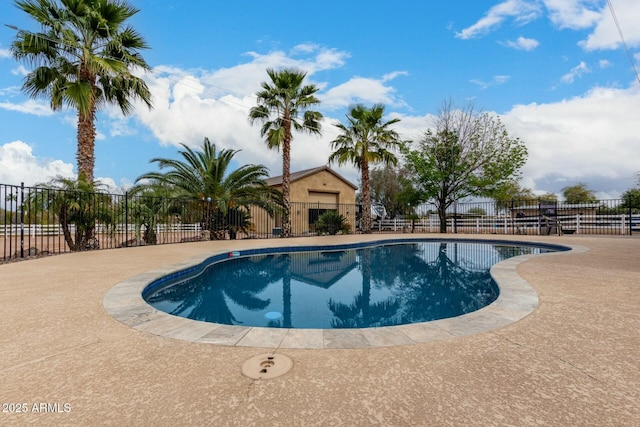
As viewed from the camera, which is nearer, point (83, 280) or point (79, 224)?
point (83, 280)

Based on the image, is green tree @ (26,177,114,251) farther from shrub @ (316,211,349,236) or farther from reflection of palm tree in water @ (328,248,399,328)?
shrub @ (316,211,349,236)

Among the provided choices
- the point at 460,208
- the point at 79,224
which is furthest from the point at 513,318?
the point at 460,208

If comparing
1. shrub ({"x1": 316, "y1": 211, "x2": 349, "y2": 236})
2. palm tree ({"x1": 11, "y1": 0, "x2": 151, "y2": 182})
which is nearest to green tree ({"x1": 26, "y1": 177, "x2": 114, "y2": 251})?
palm tree ({"x1": 11, "y1": 0, "x2": 151, "y2": 182})

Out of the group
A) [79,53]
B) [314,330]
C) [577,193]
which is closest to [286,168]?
[79,53]

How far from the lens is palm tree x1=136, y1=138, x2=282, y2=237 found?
41.8 ft

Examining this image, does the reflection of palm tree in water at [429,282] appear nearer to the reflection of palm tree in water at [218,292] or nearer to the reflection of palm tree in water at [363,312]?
the reflection of palm tree in water at [363,312]

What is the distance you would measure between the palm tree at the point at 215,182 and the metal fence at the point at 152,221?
105 millimetres

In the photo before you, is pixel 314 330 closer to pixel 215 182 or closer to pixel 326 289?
pixel 326 289

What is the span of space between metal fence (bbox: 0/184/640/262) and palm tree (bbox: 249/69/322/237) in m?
2.94

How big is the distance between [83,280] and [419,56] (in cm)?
1575

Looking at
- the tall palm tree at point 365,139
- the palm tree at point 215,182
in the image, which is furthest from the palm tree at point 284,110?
the tall palm tree at point 365,139

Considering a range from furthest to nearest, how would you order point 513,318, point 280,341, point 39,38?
1. point 39,38
2. point 513,318
3. point 280,341

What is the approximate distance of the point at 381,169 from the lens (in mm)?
30578

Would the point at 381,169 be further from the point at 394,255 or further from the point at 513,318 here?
the point at 513,318
